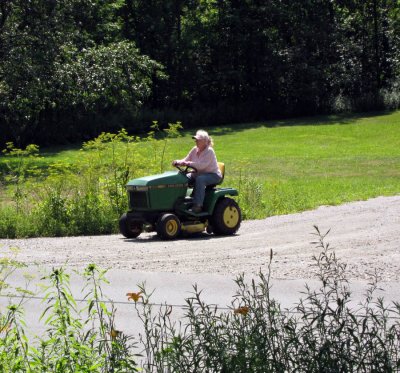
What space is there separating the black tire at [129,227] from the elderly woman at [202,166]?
3.07ft

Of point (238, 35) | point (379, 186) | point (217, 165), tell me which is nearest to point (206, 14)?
point (238, 35)

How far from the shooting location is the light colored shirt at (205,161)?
15703mm

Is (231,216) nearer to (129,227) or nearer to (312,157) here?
(129,227)

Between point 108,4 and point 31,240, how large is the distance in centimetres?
3298

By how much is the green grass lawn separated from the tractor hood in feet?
10.8

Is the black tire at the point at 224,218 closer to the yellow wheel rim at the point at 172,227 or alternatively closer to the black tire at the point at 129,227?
A: the yellow wheel rim at the point at 172,227

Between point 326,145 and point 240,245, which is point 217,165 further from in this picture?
point 326,145

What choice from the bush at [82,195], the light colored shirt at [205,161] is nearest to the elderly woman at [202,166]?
the light colored shirt at [205,161]

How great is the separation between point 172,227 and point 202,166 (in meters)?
1.10

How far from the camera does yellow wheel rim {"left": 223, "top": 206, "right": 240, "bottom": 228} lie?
16.0 meters

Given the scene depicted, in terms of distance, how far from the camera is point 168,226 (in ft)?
50.6

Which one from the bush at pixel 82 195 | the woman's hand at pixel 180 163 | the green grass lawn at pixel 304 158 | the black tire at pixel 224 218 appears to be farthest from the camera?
the green grass lawn at pixel 304 158

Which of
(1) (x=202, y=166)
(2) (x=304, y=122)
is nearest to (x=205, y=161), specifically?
(1) (x=202, y=166)

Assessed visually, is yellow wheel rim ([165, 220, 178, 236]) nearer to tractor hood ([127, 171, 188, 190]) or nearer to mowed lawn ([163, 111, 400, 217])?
tractor hood ([127, 171, 188, 190])
